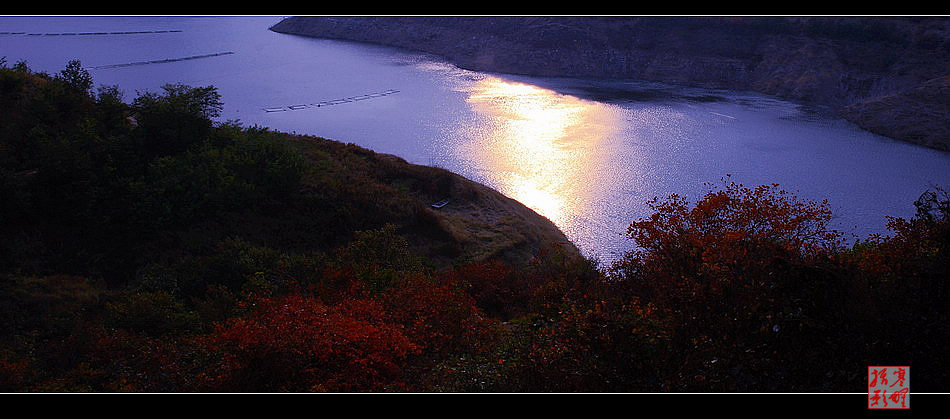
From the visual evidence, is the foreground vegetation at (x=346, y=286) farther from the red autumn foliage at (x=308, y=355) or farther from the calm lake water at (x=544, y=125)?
the calm lake water at (x=544, y=125)

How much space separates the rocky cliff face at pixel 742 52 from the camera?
2042 inches

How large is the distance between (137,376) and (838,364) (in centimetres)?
1379

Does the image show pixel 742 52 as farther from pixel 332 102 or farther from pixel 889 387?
pixel 889 387

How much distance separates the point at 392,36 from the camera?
87.4 m

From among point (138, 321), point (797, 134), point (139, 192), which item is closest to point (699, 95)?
point (797, 134)

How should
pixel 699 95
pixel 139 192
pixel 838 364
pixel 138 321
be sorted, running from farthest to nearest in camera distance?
pixel 699 95 → pixel 139 192 → pixel 138 321 → pixel 838 364

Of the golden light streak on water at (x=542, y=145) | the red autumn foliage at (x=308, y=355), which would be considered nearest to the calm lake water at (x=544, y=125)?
the golden light streak on water at (x=542, y=145)

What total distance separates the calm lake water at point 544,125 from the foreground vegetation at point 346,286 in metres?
8.88

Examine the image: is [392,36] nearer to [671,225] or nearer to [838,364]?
[671,225]

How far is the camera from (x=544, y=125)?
47.8 metres

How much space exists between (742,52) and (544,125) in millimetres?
31230

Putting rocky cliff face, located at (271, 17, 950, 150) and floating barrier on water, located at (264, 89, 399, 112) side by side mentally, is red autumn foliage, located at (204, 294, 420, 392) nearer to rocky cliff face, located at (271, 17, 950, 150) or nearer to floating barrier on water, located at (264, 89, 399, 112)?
floating barrier on water, located at (264, 89, 399, 112)

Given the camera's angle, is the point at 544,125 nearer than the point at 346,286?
No

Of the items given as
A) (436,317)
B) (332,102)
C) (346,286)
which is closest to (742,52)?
(332,102)
